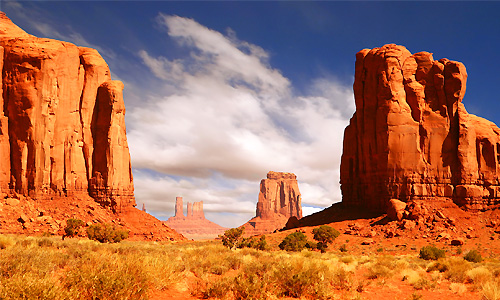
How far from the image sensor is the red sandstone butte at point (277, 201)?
17205 centimetres

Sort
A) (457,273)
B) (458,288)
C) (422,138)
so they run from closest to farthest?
(458,288), (457,273), (422,138)

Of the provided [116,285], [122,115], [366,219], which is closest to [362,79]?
[366,219]

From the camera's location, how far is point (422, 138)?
53.4 m

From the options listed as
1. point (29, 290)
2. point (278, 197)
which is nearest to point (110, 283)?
point (29, 290)

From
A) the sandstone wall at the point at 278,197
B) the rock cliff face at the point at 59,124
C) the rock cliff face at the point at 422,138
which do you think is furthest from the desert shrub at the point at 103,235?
the sandstone wall at the point at 278,197

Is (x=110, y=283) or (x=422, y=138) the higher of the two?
(x=422, y=138)

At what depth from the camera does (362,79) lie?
60281mm

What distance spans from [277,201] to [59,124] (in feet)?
468

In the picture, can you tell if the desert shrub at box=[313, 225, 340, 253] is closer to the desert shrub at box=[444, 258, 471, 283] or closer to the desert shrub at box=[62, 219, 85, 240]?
the desert shrub at box=[444, 258, 471, 283]

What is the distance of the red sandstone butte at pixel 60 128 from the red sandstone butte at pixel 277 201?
11718 centimetres

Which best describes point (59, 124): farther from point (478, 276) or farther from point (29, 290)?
point (478, 276)

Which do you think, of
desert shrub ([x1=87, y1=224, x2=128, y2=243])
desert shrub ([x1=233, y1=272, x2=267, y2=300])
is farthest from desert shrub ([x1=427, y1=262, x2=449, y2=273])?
desert shrub ([x1=87, y1=224, x2=128, y2=243])

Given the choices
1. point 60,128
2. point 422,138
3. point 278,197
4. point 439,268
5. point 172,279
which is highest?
point 60,128

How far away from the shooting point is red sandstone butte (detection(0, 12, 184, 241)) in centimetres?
4912
